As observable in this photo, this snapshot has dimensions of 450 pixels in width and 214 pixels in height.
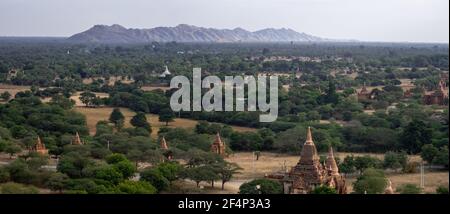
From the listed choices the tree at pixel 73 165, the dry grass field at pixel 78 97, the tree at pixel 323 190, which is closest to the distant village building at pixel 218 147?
the tree at pixel 73 165

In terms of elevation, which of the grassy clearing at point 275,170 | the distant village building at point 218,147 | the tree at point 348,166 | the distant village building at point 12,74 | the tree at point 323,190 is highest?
the distant village building at point 12,74

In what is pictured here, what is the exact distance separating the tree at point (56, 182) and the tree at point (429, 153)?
13.6 meters

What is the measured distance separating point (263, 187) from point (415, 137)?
12814 millimetres

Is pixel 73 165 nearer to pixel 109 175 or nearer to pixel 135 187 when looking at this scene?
pixel 109 175

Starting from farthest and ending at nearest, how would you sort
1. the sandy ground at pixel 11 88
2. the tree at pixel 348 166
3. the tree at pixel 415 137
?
the sandy ground at pixel 11 88
the tree at pixel 415 137
the tree at pixel 348 166

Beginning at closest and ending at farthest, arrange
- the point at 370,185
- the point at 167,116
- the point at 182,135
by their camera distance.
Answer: the point at 370,185, the point at 182,135, the point at 167,116

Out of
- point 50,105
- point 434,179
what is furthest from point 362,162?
point 50,105

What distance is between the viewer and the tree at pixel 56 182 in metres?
20.9

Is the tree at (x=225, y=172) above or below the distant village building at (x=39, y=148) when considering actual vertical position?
below

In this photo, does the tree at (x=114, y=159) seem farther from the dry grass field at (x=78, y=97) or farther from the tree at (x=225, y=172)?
the dry grass field at (x=78, y=97)

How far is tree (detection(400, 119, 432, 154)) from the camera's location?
30.5 metres

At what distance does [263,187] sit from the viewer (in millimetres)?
19703

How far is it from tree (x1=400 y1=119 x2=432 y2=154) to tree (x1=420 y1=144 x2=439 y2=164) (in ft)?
8.48

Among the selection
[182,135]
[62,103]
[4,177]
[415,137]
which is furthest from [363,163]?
[62,103]
